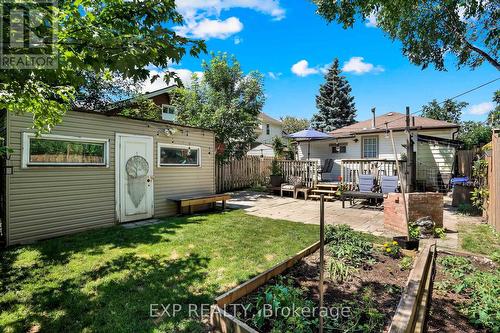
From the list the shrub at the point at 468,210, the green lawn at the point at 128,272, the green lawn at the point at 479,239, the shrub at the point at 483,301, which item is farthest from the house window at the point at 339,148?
the shrub at the point at 483,301

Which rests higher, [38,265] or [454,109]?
[454,109]

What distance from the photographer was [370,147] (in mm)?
14117

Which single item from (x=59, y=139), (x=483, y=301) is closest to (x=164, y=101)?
(x=59, y=139)

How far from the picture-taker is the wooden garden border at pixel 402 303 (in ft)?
6.17

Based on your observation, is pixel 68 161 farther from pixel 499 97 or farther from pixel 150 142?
pixel 499 97

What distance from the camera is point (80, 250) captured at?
4.37m

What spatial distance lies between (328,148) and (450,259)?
12988 mm

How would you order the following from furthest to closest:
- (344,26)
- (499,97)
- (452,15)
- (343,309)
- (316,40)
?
(499,97) < (316,40) < (452,15) < (344,26) < (343,309)

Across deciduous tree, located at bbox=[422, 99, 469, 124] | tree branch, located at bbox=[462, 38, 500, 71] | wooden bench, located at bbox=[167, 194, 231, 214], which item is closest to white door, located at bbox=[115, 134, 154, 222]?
wooden bench, located at bbox=[167, 194, 231, 214]

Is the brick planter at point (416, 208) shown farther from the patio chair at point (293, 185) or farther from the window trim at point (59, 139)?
the window trim at point (59, 139)

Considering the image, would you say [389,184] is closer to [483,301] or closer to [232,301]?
[483,301]

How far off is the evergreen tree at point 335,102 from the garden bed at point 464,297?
81.7 ft

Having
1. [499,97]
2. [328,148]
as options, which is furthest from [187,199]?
[499,97]

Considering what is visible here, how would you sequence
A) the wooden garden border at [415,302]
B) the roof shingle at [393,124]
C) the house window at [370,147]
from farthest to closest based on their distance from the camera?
the house window at [370,147]
the roof shingle at [393,124]
the wooden garden border at [415,302]
